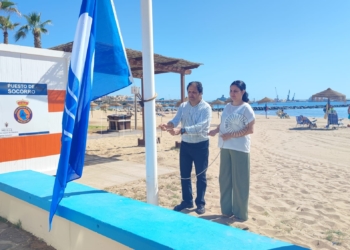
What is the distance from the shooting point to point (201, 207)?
3.96m

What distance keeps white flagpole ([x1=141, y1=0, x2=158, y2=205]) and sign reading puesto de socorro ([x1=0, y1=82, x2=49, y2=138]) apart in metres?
3.70

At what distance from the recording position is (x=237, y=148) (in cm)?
361

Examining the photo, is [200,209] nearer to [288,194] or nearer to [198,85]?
[198,85]

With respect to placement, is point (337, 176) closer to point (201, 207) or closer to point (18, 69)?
point (201, 207)

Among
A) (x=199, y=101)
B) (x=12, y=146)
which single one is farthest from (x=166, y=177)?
(x=12, y=146)

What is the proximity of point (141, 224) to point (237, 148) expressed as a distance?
178 centimetres

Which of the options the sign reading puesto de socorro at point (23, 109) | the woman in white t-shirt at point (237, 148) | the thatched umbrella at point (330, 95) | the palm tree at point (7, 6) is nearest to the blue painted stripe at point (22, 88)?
the sign reading puesto de socorro at point (23, 109)

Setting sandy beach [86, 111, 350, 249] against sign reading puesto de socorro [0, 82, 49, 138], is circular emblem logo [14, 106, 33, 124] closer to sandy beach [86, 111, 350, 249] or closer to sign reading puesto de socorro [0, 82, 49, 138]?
sign reading puesto de socorro [0, 82, 49, 138]

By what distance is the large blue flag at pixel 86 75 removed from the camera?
234 cm

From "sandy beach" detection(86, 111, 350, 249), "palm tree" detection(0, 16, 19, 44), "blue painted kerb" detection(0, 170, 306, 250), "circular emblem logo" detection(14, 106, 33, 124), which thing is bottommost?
"sandy beach" detection(86, 111, 350, 249)

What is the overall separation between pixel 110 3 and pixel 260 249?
2.33 m

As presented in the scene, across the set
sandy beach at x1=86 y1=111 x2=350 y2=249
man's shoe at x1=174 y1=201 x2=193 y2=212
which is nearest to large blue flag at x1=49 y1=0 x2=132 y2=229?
man's shoe at x1=174 y1=201 x2=193 y2=212

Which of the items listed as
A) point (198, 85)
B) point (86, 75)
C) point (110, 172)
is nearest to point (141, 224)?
point (86, 75)

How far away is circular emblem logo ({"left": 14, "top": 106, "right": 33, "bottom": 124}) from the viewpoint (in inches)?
215
